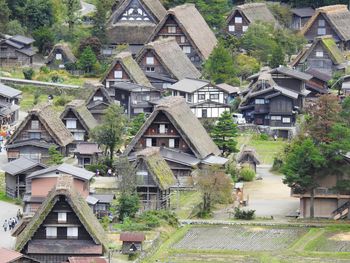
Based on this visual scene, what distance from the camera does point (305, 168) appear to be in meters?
66.3

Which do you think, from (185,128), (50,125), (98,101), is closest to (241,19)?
(98,101)

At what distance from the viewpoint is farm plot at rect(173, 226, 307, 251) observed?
62.7 m

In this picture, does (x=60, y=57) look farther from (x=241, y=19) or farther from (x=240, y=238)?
(x=240, y=238)

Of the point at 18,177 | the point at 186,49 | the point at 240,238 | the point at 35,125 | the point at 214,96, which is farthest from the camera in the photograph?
the point at 186,49

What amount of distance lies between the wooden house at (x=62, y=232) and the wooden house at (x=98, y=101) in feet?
68.9

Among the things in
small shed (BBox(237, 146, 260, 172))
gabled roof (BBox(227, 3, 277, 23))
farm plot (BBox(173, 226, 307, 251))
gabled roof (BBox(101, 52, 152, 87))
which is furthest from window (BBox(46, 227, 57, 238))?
gabled roof (BBox(227, 3, 277, 23))

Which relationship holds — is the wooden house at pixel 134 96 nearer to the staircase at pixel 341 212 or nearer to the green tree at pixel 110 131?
the green tree at pixel 110 131

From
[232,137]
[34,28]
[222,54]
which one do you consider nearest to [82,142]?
[232,137]

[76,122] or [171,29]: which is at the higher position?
[171,29]

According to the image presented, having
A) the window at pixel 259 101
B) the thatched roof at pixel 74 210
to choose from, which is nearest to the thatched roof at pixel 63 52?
the window at pixel 259 101

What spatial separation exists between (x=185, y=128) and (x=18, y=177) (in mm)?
7193

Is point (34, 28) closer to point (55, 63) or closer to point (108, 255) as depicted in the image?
point (55, 63)

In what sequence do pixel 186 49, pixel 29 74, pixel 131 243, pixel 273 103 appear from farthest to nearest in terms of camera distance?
pixel 186 49, pixel 29 74, pixel 273 103, pixel 131 243

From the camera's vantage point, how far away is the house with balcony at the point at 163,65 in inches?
3430
